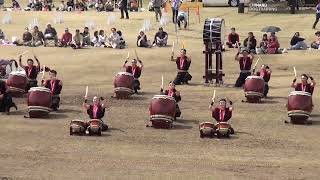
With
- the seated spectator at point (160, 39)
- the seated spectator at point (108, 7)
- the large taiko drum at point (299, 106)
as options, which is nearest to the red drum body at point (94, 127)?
the large taiko drum at point (299, 106)

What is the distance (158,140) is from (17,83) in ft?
26.1

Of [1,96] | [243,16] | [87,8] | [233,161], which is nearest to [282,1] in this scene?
[243,16]

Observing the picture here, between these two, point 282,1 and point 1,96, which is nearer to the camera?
point 1,96

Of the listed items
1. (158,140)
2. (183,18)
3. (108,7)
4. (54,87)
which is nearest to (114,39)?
(183,18)

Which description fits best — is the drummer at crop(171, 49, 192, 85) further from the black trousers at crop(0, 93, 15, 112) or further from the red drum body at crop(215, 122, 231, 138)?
the red drum body at crop(215, 122, 231, 138)

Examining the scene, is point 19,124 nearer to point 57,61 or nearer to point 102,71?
point 102,71

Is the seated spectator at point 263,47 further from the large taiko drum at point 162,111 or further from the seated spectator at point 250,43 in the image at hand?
the large taiko drum at point 162,111

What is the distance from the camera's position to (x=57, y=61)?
33.9 meters

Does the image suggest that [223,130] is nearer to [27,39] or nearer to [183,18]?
[27,39]

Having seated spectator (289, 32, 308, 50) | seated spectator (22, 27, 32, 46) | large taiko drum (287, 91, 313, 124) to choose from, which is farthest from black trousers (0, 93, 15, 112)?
seated spectator (289, 32, 308, 50)

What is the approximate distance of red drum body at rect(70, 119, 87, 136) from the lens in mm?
19406

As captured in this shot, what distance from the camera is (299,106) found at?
20.9 meters

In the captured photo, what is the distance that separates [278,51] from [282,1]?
19.6 m

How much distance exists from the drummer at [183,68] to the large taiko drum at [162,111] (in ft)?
21.3
